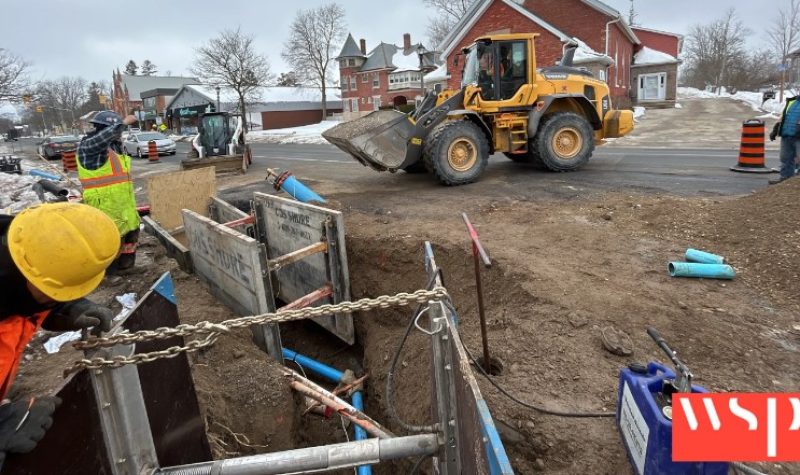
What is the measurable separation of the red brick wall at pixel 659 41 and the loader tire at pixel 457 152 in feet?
108

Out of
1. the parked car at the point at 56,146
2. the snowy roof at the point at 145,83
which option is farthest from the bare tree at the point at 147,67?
the parked car at the point at 56,146

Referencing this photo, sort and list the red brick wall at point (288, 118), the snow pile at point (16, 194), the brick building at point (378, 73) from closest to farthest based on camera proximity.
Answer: the snow pile at point (16, 194) < the brick building at point (378, 73) < the red brick wall at point (288, 118)

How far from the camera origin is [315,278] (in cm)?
624

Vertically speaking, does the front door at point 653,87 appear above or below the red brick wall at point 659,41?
below

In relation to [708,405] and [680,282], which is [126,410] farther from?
[680,282]

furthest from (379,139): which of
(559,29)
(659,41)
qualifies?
(659,41)

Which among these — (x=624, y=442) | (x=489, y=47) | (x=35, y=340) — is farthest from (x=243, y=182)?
(x=624, y=442)

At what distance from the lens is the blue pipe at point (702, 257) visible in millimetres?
4527

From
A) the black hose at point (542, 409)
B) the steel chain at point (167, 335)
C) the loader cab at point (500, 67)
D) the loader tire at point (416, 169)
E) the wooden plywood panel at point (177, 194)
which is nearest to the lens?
the steel chain at point (167, 335)

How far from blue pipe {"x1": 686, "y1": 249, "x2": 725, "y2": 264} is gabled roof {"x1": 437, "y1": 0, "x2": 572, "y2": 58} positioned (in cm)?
2313

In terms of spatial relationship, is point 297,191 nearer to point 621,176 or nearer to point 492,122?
point 492,122

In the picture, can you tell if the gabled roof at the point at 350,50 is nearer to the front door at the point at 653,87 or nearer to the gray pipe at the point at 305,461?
the front door at the point at 653,87

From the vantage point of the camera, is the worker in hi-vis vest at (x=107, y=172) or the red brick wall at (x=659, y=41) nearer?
the worker in hi-vis vest at (x=107, y=172)

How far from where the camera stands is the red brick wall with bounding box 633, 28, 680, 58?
115ft
